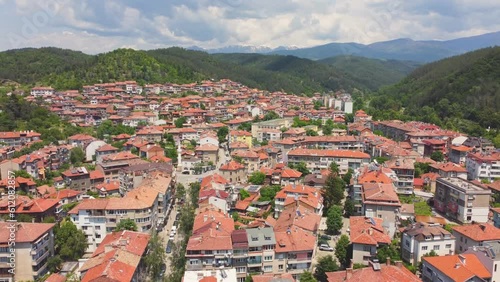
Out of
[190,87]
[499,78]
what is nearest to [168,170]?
[190,87]

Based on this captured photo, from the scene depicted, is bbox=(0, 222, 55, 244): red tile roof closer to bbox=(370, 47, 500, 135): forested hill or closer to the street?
the street

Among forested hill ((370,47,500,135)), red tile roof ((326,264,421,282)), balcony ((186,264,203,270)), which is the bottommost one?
balcony ((186,264,203,270))

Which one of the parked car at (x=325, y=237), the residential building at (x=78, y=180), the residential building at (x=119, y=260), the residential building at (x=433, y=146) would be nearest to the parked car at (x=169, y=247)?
the residential building at (x=119, y=260)

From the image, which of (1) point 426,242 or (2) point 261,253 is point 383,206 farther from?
(2) point 261,253

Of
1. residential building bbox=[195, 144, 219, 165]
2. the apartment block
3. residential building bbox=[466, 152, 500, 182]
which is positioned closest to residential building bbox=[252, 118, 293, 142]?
residential building bbox=[195, 144, 219, 165]

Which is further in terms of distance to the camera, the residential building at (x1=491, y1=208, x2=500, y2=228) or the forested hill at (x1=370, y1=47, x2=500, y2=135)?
the forested hill at (x1=370, y1=47, x2=500, y2=135)

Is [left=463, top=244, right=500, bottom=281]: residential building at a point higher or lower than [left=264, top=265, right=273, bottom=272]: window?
higher

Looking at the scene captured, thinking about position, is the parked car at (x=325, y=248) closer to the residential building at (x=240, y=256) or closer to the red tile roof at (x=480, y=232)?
the residential building at (x=240, y=256)
